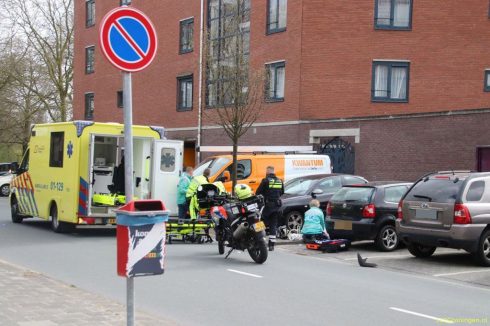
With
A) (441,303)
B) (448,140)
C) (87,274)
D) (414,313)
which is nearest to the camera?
(414,313)

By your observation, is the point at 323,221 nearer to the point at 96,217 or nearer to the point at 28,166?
the point at 96,217

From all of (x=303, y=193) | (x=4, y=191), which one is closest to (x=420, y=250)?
(x=303, y=193)

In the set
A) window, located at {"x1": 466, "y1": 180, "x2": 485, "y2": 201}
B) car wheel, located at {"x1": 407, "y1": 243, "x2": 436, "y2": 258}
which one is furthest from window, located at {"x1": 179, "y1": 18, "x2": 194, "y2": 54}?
window, located at {"x1": 466, "y1": 180, "x2": 485, "y2": 201}

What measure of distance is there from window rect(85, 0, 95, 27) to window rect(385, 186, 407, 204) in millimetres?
32565

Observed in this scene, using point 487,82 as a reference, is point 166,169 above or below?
below

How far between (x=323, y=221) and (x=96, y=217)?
5.32m

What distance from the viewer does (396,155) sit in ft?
76.3

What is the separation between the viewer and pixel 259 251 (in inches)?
469

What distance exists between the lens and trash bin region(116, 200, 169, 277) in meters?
5.04

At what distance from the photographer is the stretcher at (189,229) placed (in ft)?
48.5

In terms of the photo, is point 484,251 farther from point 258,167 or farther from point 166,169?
point 258,167

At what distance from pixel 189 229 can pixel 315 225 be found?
2832mm

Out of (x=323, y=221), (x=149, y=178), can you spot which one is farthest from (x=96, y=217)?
(x=323, y=221)

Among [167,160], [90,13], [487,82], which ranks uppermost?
[90,13]
